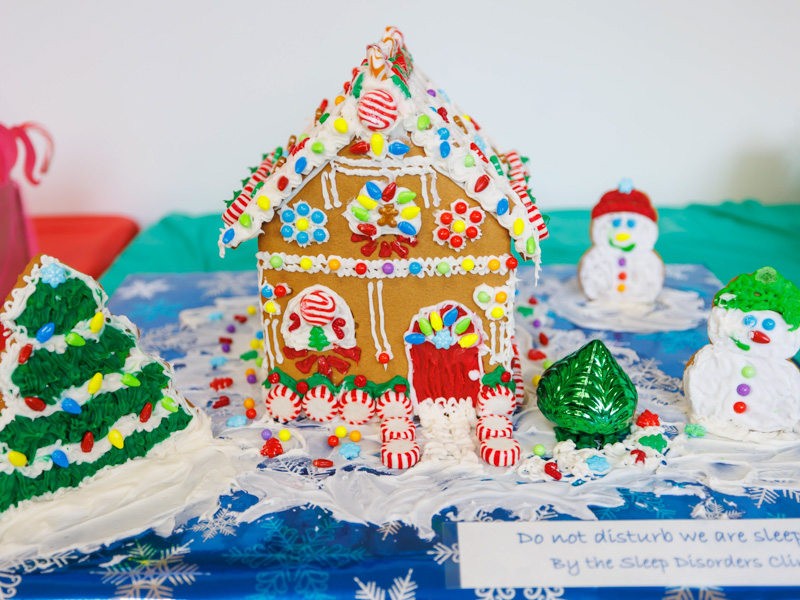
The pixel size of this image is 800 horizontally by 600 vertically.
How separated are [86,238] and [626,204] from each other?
2810mm

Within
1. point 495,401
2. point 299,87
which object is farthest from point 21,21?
point 495,401

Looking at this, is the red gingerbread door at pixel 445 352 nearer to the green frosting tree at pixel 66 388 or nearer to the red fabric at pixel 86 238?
the green frosting tree at pixel 66 388

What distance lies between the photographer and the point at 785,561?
1.73 m

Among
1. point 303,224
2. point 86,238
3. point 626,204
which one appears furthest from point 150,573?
point 86,238

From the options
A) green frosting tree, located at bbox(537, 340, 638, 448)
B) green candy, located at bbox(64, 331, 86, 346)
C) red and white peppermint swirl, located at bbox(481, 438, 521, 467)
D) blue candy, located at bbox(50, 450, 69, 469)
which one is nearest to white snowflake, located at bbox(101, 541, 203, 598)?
blue candy, located at bbox(50, 450, 69, 469)

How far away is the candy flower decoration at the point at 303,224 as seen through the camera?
216 centimetres

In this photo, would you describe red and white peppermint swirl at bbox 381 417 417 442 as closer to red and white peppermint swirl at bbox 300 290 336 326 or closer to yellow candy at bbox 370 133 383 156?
red and white peppermint swirl at bbox 300 290 336 326

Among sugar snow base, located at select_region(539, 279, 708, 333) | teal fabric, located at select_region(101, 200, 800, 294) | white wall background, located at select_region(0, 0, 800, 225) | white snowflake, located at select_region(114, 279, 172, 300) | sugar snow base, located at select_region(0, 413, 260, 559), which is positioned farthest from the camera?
white wall background, located at select_region(0, 0, 800, 225)

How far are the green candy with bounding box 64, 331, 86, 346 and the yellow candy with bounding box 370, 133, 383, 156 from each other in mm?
937

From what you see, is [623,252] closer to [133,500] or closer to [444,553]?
[444,553]

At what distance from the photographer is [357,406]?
235cm

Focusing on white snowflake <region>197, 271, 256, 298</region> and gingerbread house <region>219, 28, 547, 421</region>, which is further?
white snowflake <region>197, 271, 256, 298</region>

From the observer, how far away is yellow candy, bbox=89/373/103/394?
78.7 inches

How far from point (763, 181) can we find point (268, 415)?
3.54 meters
